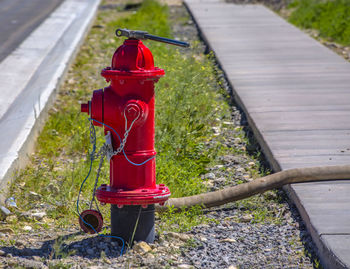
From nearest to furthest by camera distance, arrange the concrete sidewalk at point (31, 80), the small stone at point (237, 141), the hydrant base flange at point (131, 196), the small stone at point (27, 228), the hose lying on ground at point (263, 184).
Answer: the hydrant base flange at point (131, 196), the small stone at point (27, 228), the hose lying on ground at point (263, 184), the concrete sidewalk at point (31, 80), the small stone at point (237, 141)

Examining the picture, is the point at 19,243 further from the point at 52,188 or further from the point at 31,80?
the point at 31,80

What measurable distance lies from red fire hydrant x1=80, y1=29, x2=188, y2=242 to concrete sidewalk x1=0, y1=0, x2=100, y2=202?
3.78ft

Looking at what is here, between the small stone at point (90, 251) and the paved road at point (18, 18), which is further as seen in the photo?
the paved road at point (18, 18)

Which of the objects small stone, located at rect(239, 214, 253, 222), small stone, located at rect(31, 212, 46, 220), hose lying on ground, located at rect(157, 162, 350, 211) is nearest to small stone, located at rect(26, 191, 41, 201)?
small stone, located at rect(31, 212, 46, 220)

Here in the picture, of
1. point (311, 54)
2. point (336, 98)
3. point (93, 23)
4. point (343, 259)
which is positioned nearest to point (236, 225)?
point (343, 259)

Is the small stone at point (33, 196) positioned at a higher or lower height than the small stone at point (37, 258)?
lower

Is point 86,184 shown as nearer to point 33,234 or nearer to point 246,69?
point 33,234

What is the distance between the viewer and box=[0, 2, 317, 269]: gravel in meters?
3.38

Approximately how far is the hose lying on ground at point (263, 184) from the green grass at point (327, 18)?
743 cm

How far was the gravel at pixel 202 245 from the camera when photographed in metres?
3.38

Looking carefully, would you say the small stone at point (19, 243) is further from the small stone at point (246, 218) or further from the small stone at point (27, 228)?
the small stone at point (246, 218)

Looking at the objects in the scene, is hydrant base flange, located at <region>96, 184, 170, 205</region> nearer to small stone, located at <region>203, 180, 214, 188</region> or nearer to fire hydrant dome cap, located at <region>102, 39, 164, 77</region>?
fire hydrant dome cap, located at <region>102, 39, 164, 77</region>

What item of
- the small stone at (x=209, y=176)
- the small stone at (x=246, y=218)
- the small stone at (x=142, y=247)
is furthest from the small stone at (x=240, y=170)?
the small stone at (x=142, y=247)

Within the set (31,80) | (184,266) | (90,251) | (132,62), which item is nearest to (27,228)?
(90,251)
